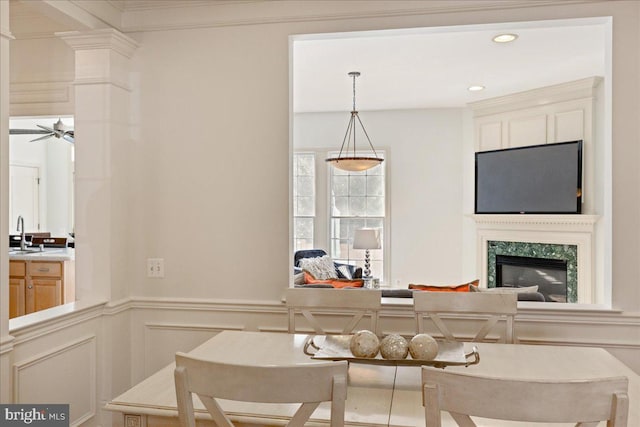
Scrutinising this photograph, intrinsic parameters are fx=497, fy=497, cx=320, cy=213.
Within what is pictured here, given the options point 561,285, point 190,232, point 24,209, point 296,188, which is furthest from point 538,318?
point 24,209

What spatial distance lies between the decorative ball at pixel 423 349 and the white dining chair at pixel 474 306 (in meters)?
0.58

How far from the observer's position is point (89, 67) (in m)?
2.77

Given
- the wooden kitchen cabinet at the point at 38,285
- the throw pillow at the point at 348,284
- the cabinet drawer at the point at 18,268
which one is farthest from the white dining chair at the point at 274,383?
the cabinet drawer at the point at 18,268

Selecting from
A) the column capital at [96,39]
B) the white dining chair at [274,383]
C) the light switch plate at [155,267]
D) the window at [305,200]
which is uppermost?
the column capital at [96,39]

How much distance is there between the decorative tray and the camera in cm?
168

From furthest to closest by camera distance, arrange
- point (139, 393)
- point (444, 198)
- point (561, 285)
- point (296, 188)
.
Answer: point (296, 188), point (444, 198), point (561, 285), point (139, 393)

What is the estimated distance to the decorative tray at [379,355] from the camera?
168cm

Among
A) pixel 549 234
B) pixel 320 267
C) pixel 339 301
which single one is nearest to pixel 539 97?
pixel 549 234

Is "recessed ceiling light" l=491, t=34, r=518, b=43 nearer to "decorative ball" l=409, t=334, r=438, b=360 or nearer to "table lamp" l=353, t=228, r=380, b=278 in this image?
"decorative ball" l=409, t=334, r=438, b=360

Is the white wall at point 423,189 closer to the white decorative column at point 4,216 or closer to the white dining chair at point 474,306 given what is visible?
the white dining chair at point 474,306

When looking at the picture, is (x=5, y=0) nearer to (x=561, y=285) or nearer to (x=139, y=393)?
(x=139, y=393)

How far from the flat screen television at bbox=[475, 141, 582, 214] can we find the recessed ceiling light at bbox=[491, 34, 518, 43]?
1.99 m

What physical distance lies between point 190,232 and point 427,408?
2085 millimetres

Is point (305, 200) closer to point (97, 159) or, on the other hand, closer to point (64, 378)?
point (97, 159)
